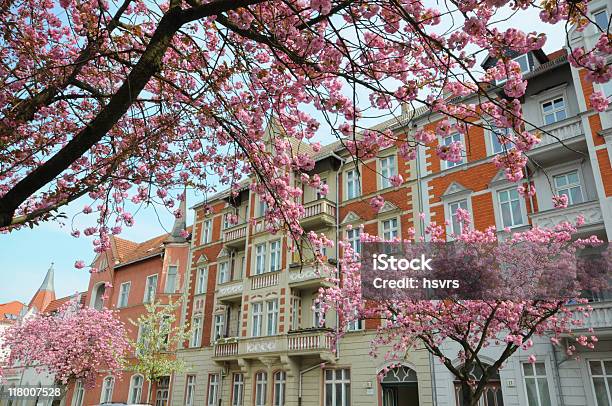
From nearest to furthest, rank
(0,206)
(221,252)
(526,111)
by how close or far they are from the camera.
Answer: (0,206), (526,111), (221,252)

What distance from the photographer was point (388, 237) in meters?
19.7

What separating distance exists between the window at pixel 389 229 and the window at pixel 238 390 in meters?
10.4

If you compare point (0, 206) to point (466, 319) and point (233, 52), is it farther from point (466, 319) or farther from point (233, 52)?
point (466, 319)

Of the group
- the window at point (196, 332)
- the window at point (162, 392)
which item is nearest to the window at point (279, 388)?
the window at point (196, 332)

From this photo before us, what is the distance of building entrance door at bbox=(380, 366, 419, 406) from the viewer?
56.9 ft

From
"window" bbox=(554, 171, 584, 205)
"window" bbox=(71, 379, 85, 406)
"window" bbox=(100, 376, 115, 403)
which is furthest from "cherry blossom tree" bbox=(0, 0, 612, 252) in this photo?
"window" bbox=(71, 379, 85, 406)

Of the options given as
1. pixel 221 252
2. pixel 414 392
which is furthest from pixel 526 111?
pixel 221 252

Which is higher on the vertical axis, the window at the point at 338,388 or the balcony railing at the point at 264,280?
the balcony railing at the point at 264,280

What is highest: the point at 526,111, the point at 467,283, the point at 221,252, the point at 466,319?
the point at 526,111

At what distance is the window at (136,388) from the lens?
2889 centimetres

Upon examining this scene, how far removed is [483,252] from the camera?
44.1 ft

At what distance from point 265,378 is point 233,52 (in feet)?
62.1

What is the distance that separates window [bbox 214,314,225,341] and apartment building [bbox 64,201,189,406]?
13.7 ft

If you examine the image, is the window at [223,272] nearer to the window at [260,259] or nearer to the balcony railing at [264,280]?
the window at [260,259]
